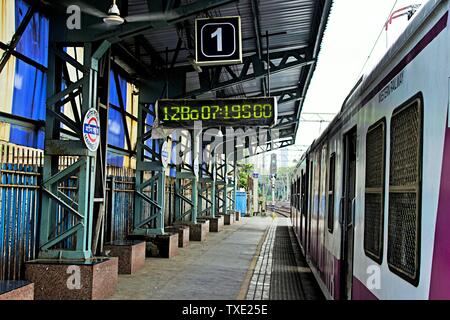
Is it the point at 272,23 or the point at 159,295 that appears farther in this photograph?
the point at 272,23

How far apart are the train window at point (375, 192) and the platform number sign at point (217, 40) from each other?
4.75 metres

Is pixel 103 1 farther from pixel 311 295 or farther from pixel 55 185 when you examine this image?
pixel 311 295

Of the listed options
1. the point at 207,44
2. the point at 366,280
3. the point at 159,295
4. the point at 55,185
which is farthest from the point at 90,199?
the point at 366,280

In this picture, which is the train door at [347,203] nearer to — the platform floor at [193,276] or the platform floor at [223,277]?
the platform floor at [223,277]

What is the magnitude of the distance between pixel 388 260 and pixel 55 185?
18.5 feet

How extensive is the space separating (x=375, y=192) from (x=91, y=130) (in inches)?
200

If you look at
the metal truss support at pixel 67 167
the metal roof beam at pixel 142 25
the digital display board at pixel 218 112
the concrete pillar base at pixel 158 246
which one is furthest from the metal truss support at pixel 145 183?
the metal roof beam at pixel 142 25

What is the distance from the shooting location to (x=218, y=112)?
10.0m

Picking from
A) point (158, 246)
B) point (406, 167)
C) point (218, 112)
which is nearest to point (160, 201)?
point (158, 246)

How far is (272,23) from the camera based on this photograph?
1185 cm

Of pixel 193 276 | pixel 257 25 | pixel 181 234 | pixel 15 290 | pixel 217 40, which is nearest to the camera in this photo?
pixel 15 290

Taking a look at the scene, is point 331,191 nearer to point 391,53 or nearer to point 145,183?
point 391,53

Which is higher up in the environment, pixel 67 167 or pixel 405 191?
pixel 67 167

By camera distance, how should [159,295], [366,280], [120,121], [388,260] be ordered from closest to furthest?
[388,260], [366,280], [159,295], [120,121]
